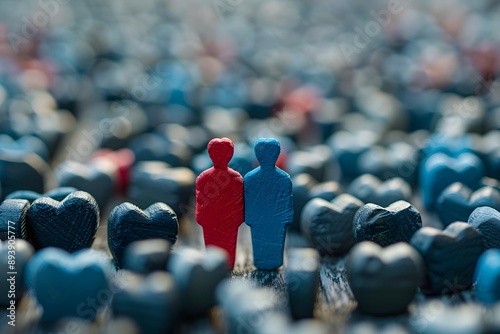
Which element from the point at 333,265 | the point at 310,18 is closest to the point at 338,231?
the point at 333,265

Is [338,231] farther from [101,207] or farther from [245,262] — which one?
[101,207]

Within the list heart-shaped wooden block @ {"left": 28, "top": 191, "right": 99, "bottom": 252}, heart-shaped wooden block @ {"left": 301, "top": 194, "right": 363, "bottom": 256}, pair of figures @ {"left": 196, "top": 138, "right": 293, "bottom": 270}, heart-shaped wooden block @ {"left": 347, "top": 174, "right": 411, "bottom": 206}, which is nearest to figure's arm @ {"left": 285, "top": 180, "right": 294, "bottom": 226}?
pair of figures @ {"left": 196, "top": 138, "right": 293, "bottom": 270}

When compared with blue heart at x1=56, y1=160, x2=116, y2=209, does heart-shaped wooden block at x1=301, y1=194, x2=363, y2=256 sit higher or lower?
higher

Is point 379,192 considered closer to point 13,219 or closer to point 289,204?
point 289,204

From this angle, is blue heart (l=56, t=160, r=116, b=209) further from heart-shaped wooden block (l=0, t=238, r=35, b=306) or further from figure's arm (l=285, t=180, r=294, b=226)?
figure's arm (l=285, t=180, r=294, b=226)

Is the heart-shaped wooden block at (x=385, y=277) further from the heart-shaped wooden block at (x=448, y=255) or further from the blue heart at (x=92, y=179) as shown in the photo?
the blue heart at (x=92, y=179)

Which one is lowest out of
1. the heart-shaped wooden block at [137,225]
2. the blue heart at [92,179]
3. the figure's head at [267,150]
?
the blue heart at [92,179]

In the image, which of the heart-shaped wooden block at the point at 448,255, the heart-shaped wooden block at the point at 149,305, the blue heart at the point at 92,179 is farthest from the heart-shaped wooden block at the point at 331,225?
the blue heart at the point at 92,179
